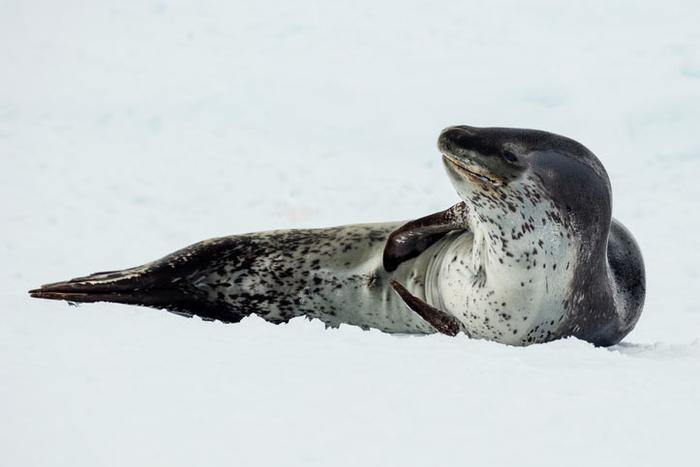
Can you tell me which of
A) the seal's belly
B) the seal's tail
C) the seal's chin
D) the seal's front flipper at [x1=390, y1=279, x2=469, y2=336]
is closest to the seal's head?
the seal's chin

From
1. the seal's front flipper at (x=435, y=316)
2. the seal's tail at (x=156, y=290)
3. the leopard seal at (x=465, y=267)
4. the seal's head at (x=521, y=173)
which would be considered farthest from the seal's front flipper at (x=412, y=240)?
the seal's tail at (x=156, y=290)

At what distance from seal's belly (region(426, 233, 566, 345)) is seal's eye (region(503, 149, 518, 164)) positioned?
33 cm

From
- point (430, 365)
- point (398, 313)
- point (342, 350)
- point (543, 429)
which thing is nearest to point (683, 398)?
point (543, 429)

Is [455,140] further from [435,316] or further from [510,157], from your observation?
[435,316]

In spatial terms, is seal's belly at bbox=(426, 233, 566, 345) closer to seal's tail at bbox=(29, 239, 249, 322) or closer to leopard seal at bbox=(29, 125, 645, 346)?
leopard seal at bbox=(29, 125, 645, 346)

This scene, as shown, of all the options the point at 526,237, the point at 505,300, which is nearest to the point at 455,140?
the point at 526,237

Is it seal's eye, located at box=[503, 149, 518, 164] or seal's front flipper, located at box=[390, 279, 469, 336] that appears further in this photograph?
seal's front flipper, located at box=[390, 279, 469, 336]

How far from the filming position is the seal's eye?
A: 3.51 metres

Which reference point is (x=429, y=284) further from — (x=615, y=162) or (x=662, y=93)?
(x=662, y=93)

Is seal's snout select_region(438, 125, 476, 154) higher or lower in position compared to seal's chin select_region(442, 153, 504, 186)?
higher

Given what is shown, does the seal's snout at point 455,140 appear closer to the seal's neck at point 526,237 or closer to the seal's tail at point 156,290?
the seal's neck at point 526,237

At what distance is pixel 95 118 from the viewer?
31.3 ft

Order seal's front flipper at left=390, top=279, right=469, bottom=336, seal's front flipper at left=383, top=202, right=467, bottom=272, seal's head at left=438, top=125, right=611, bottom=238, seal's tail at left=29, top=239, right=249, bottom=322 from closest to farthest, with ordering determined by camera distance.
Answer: seal's head at left=438, top=125, right=611, bottom=238 < seal's front flipper at left=390, top=279, right=469, bottom=336 < seal's front flipper at left=383, top=202, right=467, bottom=272 < seal's tail at left=29, top=239, right=249, bottom=322

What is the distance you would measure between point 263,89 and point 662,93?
11.7 ft
